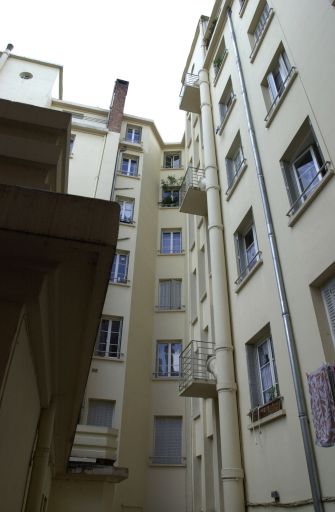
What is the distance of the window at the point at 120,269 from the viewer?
19.9 m

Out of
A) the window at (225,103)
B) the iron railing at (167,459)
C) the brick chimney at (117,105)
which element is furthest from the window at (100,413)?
the brick chimney at (117,105)

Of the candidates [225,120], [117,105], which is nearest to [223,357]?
[225,120]

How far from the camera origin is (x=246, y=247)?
1213 centimetres

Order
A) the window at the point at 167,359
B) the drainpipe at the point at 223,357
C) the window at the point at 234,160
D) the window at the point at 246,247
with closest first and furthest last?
the drainpipe at the point at 223,357
the window at the point at 246,247
the window at the point at 234,160
the window at the point at 167,359

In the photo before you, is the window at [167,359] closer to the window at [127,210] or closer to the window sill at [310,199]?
the window at [127,210]

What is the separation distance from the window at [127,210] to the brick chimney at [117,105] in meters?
5.09

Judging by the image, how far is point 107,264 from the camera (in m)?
2.99

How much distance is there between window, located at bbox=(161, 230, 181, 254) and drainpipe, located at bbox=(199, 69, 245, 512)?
8037 millimetres

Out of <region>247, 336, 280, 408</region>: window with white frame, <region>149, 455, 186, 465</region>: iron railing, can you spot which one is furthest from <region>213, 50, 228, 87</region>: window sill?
<region>149, 455, 186, 465</region>: iron railing

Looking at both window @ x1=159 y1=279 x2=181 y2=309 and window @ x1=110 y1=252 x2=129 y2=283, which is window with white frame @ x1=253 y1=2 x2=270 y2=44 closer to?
window @ x1=110 y1=252 x2=129 y2=283

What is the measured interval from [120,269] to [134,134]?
10.5 meters

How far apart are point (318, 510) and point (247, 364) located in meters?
3.98

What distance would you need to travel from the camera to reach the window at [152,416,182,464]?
16.7m

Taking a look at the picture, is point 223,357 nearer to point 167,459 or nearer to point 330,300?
point 330,300
